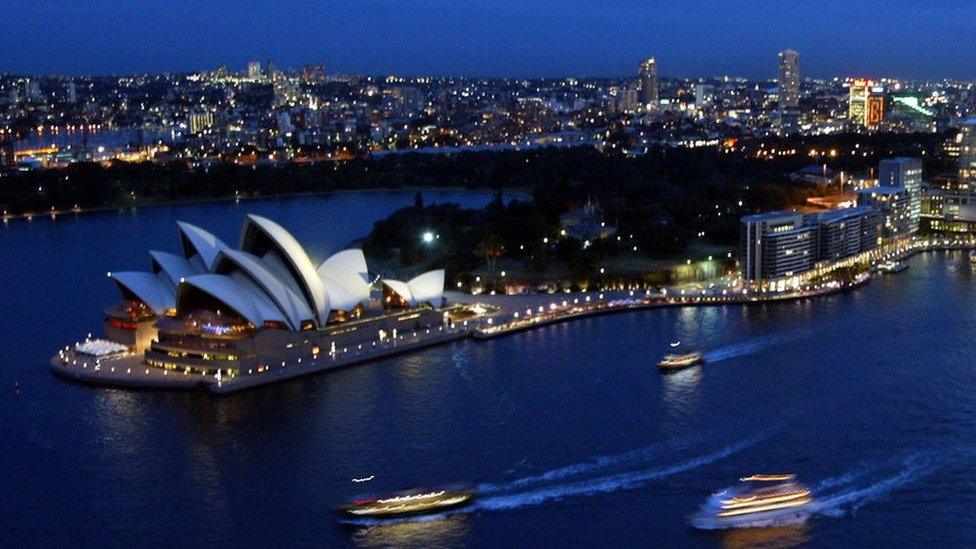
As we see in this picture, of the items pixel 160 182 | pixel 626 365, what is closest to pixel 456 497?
pixel 626 365

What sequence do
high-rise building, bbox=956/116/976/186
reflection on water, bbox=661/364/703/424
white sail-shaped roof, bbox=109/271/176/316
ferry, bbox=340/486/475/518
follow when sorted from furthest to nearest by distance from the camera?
high-rise building, bbox=956/116/976/186 → white sail-shaped roof, bbox=109/271/176/316 → reflection on water, bbox=661/364/703/424 → ferry, bbox=340/486/475/518

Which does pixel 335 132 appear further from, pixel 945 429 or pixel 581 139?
pixel 945 429

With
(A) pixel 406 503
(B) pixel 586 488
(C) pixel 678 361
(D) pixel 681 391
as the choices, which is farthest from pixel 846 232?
(A) pixel 406 503

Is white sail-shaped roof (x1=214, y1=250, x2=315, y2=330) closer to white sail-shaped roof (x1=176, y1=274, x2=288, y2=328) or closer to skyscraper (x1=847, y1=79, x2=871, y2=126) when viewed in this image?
white sail-shaped roof (x1=176, y1=274, x2=288, y2=328)

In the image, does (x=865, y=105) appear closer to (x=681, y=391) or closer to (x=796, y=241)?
(x=796, y=241)

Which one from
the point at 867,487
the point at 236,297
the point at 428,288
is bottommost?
the point at 867,487

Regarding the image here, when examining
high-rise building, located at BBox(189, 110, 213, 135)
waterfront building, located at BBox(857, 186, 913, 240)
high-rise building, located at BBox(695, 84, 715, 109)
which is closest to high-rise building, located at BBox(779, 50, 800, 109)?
high-rise building, located at BBox(695, 84, 715, 109)
